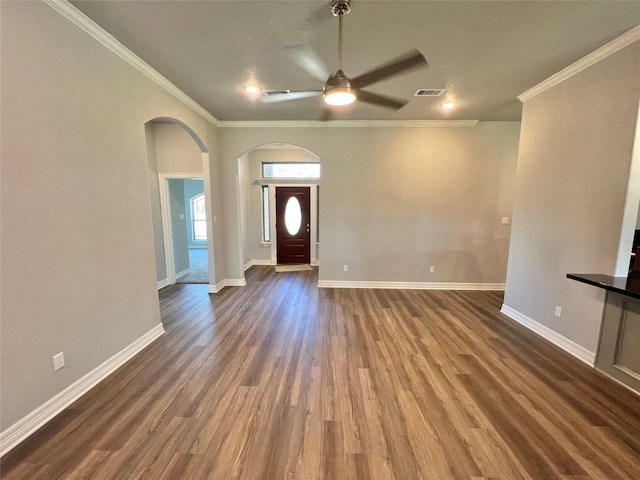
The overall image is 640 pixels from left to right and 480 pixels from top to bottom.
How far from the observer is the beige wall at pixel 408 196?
464 centimetres

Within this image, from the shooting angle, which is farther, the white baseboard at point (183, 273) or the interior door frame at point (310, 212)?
the interior door frame at point (310, 212)

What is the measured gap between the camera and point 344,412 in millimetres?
1934

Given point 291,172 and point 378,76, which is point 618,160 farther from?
point 291,172

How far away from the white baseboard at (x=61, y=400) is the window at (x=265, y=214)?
4.44m

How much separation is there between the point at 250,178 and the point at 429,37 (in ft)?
17.2

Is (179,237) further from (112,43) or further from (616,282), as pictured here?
(616,282)

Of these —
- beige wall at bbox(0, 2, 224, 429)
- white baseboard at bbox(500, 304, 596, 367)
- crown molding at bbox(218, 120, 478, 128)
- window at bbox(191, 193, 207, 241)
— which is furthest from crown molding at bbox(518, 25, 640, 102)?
window at bbox(191, 193, 207, 241)

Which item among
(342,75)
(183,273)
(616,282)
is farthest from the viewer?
(183,273)

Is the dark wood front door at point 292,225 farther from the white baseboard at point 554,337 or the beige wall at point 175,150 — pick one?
the white baseboard at point 554,337

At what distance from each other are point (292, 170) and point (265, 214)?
1.36m

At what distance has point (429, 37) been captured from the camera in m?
2.27

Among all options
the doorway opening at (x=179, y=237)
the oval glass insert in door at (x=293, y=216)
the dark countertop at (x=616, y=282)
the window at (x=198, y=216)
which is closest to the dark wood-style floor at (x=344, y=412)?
the dark countertop at (x=616, y=282)

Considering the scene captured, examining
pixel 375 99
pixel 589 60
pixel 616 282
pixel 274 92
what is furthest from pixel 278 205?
pixel 616 282

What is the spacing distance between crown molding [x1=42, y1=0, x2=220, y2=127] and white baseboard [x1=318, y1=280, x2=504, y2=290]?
145 inches
